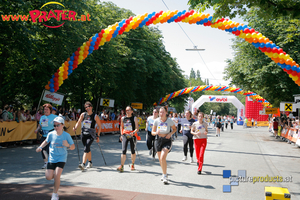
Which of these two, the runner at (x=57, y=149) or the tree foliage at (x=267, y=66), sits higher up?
the tree foliage at (x=267, y=66)

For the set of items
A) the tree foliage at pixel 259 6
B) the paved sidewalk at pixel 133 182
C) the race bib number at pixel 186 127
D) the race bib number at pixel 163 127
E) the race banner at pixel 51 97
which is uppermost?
the tree foliage at pixel 259 6

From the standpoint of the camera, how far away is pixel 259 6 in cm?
826

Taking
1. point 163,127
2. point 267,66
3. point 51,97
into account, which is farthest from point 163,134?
point 267,66

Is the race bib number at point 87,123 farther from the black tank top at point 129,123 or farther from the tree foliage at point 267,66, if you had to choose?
the tree foliage at point 267,66

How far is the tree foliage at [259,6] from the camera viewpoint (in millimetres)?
7891

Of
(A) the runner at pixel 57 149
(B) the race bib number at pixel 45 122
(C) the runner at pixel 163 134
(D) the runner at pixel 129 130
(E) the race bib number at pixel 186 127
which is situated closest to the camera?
(A) the runner at pixel 57 149

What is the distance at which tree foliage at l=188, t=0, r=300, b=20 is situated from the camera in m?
7.89

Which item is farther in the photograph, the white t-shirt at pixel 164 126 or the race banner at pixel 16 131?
the race banner at pixel 16 131

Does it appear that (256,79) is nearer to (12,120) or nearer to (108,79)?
(108,79)

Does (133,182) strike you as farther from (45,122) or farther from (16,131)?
(16,131)

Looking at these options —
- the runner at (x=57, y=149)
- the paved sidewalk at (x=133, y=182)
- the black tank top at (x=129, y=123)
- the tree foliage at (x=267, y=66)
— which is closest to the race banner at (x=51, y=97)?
the paved sidewalk at (x=133, y=182)

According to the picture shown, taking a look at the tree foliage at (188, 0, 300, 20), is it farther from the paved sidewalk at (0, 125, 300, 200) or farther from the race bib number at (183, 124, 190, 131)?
the paved sidewalk at (0, 125, 300, 200)

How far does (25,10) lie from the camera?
465 inches

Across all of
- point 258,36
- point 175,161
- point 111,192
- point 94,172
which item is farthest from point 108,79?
point 111,192
